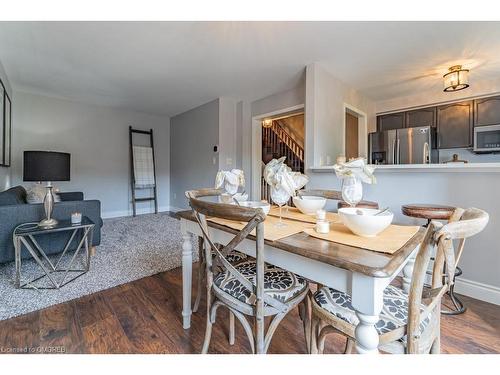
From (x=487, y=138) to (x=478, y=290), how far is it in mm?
2413

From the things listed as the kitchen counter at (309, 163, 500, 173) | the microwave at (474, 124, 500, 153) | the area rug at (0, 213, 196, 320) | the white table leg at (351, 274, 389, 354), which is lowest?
the area rug at (0, 213, 196, 320)

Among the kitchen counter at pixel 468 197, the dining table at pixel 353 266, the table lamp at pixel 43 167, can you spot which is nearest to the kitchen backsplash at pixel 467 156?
the kitchen counter at pixel 468 197

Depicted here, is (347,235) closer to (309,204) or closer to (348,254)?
(348,254)

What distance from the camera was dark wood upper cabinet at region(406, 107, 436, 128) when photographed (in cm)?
354

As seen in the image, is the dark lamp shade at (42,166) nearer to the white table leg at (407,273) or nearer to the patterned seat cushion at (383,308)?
the patterned seat cushion at (383,308)

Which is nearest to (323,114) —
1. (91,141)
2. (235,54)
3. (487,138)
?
(235,54)

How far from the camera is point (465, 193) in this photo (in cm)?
182

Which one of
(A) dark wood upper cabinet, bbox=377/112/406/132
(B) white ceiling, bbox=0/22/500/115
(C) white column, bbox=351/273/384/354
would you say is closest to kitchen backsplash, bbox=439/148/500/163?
(A) dark wood upper cabinet, bbox=377/112/406/132

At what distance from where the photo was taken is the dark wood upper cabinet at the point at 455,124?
327cm

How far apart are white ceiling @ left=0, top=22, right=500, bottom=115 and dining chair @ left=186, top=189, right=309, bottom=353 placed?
6.05ft

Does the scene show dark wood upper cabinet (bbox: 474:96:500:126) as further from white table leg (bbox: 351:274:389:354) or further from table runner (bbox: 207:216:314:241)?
white table leg (bbox: 351:274:389:354)

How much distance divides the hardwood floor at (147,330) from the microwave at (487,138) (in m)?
2.42

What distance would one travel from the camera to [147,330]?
1.39 m
